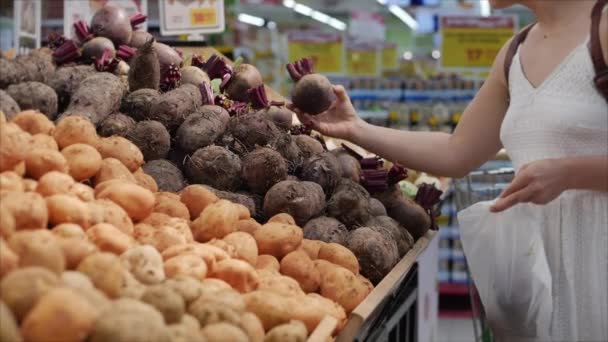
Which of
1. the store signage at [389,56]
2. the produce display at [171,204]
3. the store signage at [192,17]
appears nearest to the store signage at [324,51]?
the store signage at [389,56]

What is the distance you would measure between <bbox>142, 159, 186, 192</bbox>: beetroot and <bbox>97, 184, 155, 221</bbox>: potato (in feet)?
1.46

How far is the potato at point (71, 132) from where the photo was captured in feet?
6.73

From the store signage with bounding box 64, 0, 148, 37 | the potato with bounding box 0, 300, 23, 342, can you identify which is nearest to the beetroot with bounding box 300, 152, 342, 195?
the potato with bounding box 0, 300, 23, 342

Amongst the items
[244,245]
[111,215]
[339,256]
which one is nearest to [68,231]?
[111,215]

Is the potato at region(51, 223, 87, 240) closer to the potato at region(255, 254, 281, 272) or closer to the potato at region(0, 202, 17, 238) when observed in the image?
the potato at region(0, 202, 17, 238)

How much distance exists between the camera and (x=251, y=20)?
25.3 metres

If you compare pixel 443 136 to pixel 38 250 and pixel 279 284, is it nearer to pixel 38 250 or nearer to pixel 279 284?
pixel 279 284

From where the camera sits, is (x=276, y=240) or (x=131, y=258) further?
(x=276, y=240)

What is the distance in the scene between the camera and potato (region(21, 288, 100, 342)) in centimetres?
122

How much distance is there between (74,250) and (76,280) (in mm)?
114

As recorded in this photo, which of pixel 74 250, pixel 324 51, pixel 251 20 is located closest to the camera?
pixel 74 250

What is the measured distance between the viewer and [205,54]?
394 centimetres

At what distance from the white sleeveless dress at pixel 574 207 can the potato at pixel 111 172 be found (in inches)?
42.4

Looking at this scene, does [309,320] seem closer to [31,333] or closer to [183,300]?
[183,300]
